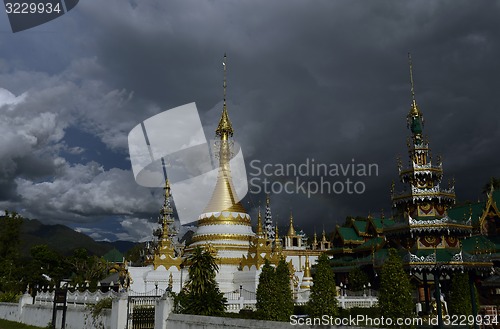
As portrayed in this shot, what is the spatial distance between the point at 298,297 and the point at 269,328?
26.4 m

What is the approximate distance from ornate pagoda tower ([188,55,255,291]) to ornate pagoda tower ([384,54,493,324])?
21.3 m

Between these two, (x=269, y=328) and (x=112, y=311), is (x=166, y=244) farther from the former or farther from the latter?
(x=269, y=328)

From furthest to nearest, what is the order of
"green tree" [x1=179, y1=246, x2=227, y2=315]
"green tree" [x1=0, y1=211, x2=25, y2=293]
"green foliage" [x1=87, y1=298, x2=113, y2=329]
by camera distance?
1. "green tree" [x1=0, y1=211, x2=25, y2=293]
2. "green foliage" [x1=87, y1=298, x2=113, y2=329]
3. "green tree" [x1=179, y1=246, x2=227, y2=315]

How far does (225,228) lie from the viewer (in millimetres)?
53312

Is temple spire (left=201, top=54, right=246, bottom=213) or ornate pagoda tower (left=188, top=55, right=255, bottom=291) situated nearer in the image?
ornate pagoda tower (left=188, top=55, right=255, bottom=291)

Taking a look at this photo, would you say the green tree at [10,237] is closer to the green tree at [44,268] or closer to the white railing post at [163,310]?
the green tree at [44,268]

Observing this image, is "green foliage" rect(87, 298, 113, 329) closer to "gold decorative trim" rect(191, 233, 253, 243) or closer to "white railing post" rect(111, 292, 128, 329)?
"white railing post" rect(111, 292, 128, 329)

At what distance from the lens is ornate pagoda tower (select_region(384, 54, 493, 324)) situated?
96.7 feet

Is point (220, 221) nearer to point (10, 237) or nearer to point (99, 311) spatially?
point (99, 311)

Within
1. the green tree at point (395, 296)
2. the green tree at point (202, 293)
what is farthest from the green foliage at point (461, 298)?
the green tree at point (202, 293)

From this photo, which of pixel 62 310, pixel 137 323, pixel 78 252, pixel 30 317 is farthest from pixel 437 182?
pixel 78 252

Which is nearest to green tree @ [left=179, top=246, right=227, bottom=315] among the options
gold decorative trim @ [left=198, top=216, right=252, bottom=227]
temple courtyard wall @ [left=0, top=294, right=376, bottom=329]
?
temple courtyard wall @ [left=0, top=294, right=376, bottom=329]

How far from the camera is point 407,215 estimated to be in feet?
105

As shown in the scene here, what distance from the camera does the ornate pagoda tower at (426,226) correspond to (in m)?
29.5
